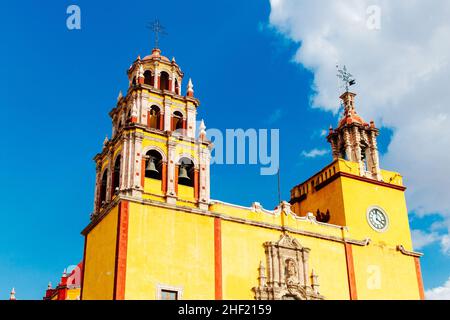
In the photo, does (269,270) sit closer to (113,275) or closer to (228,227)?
(228,227)

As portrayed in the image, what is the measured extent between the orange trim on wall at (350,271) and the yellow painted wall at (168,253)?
8752mm

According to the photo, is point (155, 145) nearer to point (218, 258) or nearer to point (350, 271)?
point (218, 258)

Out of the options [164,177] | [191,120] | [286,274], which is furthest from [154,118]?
[286,274]

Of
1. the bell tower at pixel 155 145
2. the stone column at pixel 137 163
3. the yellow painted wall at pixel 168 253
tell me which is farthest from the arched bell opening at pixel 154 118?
the yellow painted wall at pixel 168 253

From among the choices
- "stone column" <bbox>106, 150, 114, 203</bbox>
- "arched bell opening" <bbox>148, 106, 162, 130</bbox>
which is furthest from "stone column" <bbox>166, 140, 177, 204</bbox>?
"stone column" <bbox>106, 150, 114, 203</bbox>

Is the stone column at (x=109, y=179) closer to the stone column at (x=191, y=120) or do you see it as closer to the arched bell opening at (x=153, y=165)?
the arched bell opening at (x=153, y=165)

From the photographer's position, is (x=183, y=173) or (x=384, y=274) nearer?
(x=183, y=173)

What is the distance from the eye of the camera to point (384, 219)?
39.4 meters

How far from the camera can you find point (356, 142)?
4244 cm

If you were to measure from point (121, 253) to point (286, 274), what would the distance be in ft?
30.8

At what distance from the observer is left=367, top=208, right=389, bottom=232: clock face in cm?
3878

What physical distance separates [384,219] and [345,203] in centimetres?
304

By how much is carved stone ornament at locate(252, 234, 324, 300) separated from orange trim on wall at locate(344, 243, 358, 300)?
7.37ft
